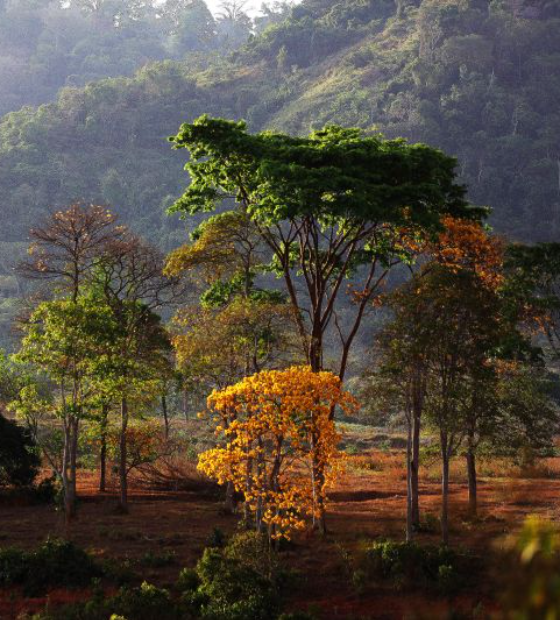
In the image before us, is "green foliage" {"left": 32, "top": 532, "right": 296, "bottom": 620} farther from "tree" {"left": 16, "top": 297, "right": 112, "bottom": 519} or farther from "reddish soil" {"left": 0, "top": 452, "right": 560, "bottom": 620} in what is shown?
"tree" {"left": 16, "top": 297, "right": 112, "bottom": 519}

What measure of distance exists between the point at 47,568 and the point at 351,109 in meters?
118

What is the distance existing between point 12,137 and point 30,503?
11269 cm

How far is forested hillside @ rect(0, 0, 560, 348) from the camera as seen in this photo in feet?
382

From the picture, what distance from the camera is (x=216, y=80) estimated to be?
497 feet

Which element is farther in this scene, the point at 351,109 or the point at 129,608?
the point at 351,109

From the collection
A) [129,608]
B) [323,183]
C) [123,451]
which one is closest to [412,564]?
[129,608]

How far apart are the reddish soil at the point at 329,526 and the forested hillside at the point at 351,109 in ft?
251

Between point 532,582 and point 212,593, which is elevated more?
point 532,582

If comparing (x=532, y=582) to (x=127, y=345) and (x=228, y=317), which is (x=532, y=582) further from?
(x=127, y=345)

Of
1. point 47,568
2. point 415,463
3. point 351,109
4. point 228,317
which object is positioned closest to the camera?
point 47,568

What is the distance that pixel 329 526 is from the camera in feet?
79.9

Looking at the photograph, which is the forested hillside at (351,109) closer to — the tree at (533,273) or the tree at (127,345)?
the tree at (127,345)

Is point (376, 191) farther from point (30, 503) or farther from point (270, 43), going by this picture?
point (270, 43)

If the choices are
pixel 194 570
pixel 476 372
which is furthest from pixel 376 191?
pixel 194 570
